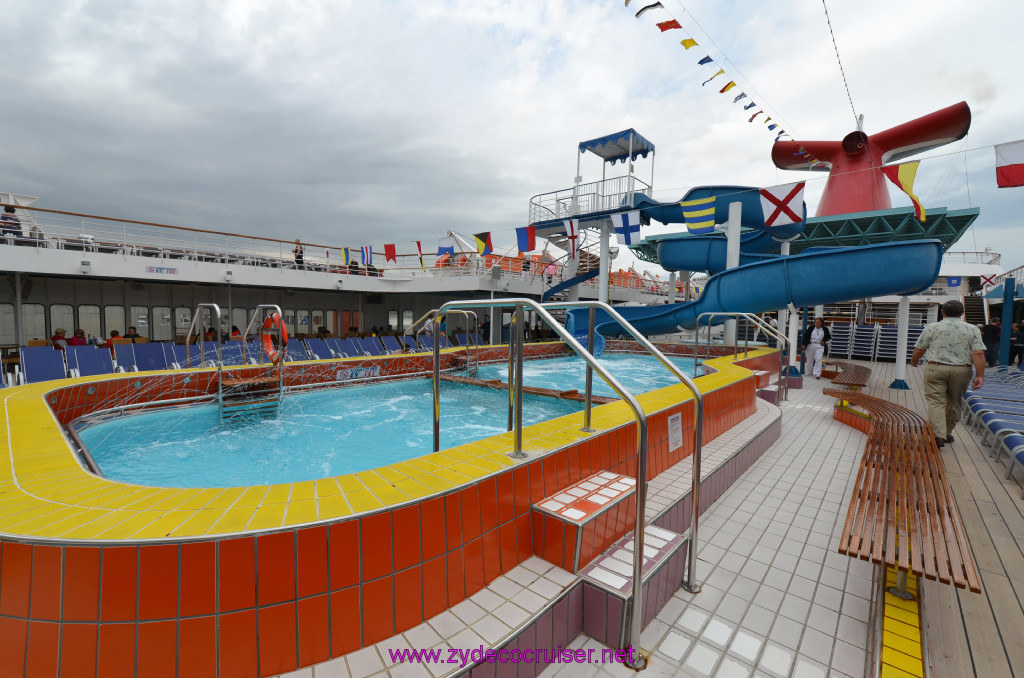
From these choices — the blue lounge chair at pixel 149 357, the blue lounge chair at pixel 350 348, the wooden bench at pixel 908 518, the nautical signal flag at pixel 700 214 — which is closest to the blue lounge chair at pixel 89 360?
the blue lounge chair at pixel 149 357

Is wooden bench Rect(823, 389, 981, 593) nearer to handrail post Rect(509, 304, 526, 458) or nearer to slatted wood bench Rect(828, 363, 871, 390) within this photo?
handrail post Rect(509, 304, 526, 458)

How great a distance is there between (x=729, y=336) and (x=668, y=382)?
3.77 m

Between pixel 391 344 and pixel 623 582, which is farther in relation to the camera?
pixel 391 344

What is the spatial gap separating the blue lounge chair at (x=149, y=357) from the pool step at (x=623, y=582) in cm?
925

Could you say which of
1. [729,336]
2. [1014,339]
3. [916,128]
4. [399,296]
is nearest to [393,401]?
[729,336]

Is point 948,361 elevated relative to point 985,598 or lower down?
elevated

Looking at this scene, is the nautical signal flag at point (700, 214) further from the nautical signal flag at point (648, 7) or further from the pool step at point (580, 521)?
the pool step at point (580, 521)

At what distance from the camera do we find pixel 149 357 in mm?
8016

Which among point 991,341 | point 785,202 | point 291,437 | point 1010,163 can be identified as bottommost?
point 291,437

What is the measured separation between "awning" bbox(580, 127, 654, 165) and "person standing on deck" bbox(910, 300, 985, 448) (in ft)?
38.1

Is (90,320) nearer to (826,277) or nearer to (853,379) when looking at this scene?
(826,277)

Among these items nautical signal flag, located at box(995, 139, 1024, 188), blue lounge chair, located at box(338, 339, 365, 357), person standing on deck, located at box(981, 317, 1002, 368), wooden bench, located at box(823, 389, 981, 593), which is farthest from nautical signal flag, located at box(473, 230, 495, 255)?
person standing on deck, located at box(981, 317, 1002, 368)

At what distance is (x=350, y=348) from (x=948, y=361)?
1103 cm

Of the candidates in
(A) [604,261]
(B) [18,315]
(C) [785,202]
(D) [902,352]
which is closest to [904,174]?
(C) [785,202]
